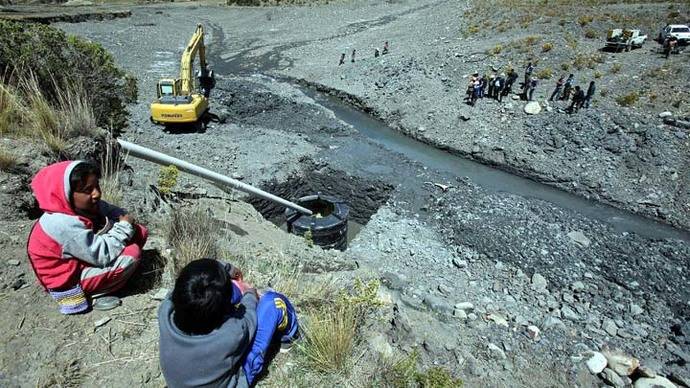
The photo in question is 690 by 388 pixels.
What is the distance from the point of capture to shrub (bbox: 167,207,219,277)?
12.7ft

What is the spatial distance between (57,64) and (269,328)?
694cm

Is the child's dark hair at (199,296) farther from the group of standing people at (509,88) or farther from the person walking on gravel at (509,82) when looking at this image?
the person walking on gravel at (509,82)

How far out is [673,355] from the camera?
5.72 meters

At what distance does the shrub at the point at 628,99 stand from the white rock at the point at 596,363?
12.0 m

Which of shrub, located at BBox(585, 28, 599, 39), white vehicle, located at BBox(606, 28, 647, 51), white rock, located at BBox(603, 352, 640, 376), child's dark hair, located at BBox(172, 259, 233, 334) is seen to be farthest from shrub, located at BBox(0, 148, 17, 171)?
shrub, located at BBox(585, 28, 599, 39)

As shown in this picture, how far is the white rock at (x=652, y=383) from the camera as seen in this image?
484 centimetres

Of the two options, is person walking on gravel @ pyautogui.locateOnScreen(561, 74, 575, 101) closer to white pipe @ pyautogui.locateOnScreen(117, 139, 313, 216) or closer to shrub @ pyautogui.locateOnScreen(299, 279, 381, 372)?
white pipe @ pyautogui.locateOnScreen(117, 139, 313, 216)

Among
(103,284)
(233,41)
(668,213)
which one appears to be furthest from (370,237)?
(233,41)

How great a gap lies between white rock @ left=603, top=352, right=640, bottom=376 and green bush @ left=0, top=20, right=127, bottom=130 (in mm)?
8479

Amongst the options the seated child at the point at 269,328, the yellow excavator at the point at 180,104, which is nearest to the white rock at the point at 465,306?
the seated child at the point at 269,328

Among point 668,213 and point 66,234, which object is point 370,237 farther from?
point 668,213

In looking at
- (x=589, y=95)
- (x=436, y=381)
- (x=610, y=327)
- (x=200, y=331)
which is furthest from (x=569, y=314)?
(x=589, y=95)

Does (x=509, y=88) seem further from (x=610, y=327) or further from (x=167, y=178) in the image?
(x=167, y=178)

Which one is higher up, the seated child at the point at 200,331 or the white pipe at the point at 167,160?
the seated child at the point at 200,331
